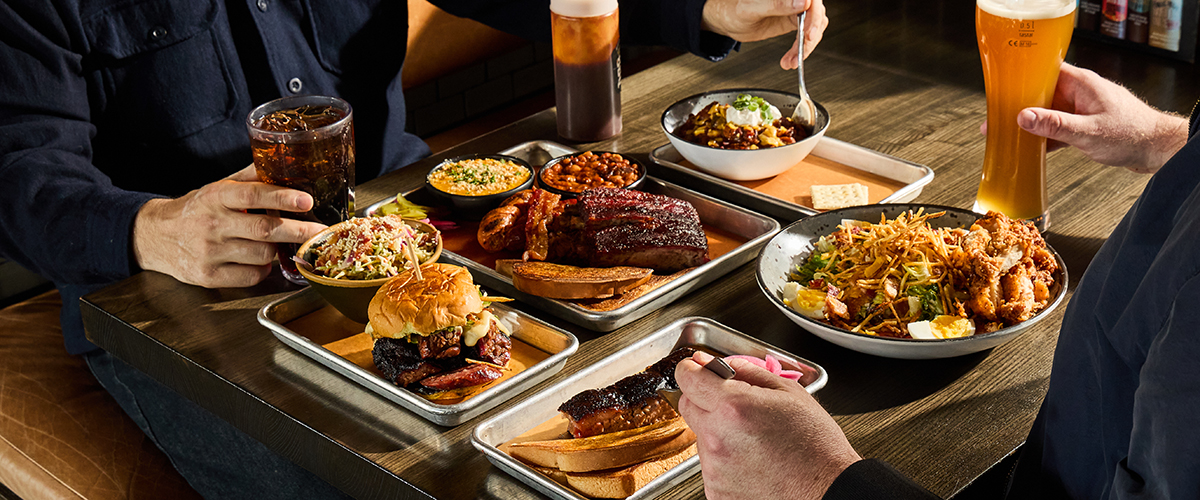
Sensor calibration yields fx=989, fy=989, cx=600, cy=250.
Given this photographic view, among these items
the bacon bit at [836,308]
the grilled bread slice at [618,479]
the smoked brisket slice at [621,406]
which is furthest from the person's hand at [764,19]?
the grilled bread slice at [618,479]

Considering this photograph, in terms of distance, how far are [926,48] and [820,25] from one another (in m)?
0.71

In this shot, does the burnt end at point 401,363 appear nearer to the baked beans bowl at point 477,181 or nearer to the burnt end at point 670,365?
the burnt end at point 670,365

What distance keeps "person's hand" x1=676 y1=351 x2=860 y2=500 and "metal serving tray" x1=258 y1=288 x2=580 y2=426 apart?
0.27 m

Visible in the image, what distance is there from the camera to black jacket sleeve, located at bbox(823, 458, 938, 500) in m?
0.94

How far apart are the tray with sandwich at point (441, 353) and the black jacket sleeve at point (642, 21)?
99 cm

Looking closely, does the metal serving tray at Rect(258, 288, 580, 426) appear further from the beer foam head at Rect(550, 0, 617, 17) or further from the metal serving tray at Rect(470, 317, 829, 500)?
the beer foam head at Rect(550, 0, 617, 17)

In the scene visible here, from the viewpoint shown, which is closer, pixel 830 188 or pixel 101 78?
pixel 830 188

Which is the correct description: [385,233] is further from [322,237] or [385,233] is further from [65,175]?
[65,175]

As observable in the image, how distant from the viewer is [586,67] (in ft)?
6.52

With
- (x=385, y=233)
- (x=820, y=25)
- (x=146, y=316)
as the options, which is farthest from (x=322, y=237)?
(x=820, y=25)

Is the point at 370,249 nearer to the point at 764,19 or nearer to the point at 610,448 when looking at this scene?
the point at 610,448

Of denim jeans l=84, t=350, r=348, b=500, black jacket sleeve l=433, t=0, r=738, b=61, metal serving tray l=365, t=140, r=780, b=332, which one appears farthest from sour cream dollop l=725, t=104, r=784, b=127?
denim jeans l=84, t=350, r=348, b=500

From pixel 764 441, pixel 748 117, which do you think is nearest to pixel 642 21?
pixel 748 117

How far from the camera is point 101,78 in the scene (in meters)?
1.94
